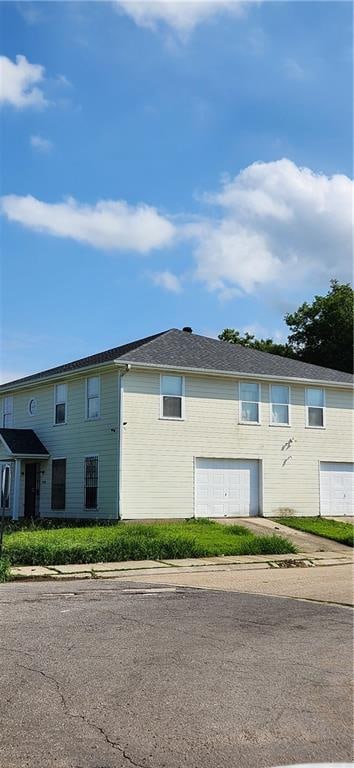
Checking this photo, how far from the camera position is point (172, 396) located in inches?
1034

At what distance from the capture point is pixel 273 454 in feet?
93.1

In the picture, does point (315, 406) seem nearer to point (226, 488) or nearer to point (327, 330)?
point (226, 488)

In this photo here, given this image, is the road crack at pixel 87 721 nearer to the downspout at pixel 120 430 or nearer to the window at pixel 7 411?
the downspout at pixel 120 430

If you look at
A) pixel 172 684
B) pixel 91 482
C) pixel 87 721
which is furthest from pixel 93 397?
pixel 87 721

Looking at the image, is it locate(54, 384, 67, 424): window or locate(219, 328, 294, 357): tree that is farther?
locate(219, 328, 294, 357): tree

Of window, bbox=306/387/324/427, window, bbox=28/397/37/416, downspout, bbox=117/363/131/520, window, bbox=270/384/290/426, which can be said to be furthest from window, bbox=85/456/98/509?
window, bbox=306/387/324/427

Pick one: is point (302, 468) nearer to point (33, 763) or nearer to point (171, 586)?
point (171, 586)

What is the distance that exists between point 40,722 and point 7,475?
989 cm

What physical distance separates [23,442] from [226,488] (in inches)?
306

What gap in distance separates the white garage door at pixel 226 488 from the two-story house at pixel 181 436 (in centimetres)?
4

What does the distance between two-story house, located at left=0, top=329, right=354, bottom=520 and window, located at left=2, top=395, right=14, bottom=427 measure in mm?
1006

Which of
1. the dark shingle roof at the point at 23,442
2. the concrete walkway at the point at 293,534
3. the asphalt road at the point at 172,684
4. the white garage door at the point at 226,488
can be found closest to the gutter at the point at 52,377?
the dark shingle roof at the point at 23,442

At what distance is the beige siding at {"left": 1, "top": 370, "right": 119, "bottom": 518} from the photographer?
2533 centimetres

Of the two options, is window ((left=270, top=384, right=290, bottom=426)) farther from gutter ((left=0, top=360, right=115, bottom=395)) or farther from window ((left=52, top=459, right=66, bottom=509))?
window ((left=52, top=459, right=66, bottom=509))
